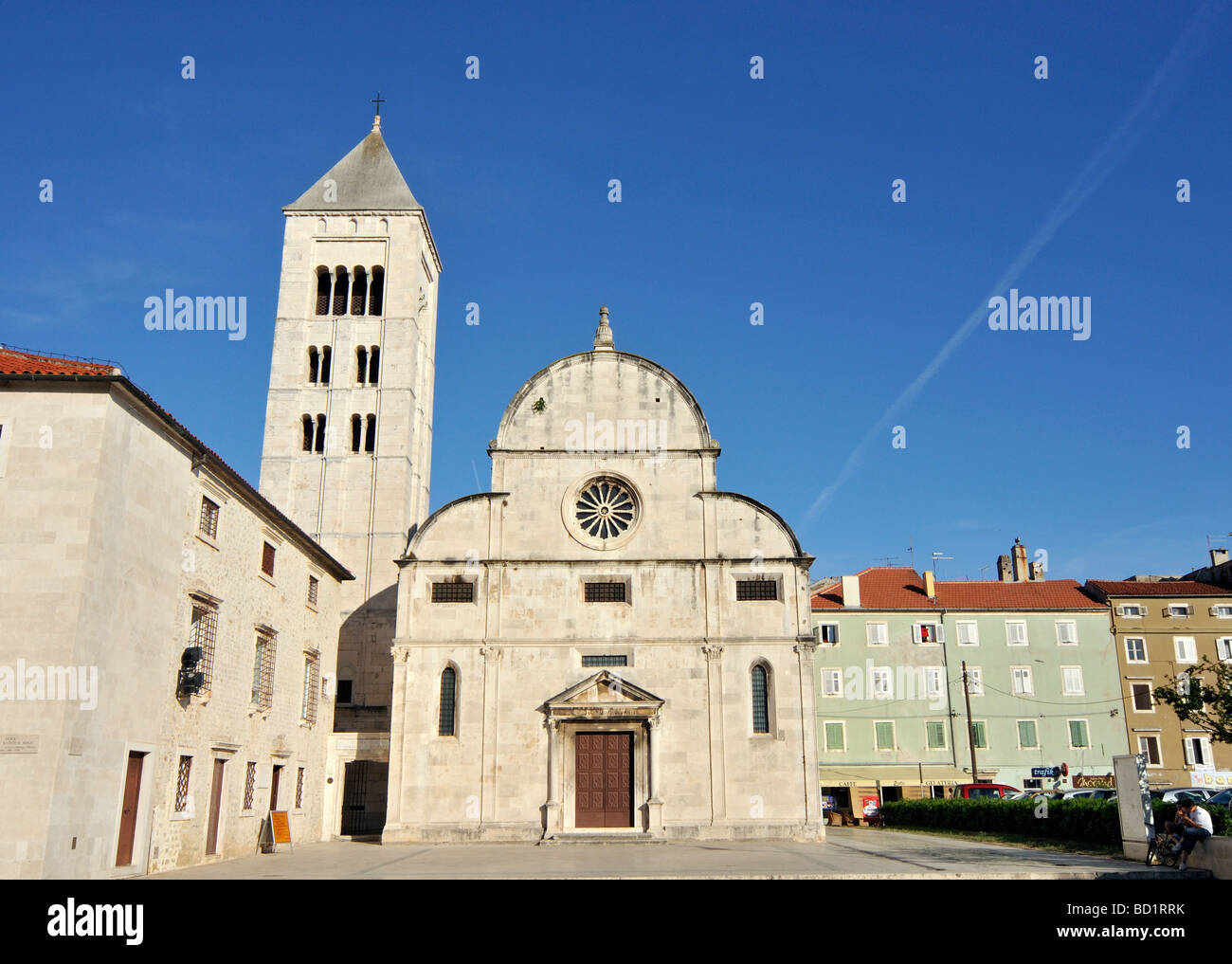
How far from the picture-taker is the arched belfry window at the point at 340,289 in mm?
42312

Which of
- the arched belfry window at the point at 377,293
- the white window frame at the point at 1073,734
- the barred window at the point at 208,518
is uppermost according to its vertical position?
the arched belfry window at the point at 377,293

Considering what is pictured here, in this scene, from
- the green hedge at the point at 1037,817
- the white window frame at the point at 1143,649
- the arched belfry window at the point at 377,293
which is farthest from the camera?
the white window frame at the point at 1143,649

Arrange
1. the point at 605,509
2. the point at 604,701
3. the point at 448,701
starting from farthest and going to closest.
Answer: the point at 605,509 < the point at 448,701 < the point at 604,701

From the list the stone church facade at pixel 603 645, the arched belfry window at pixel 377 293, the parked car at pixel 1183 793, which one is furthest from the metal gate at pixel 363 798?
the parked car at pixel 1183 793

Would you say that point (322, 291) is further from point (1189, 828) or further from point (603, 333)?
point (1189, 828)

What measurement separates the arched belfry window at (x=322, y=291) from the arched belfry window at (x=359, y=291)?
1.19 m

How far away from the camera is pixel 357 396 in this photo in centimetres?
4062

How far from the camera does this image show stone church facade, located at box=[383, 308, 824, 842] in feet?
95.0

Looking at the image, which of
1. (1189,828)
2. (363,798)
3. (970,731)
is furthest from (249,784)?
(970,731)

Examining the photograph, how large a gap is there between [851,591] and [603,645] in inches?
886

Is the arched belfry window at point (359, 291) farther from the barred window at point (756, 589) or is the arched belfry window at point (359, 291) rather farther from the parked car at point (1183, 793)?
the parked car at point (1183, 793)

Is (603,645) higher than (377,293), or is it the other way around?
(377,293)
